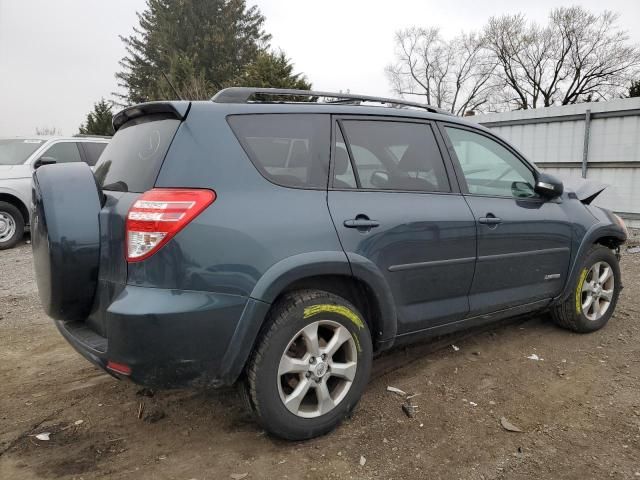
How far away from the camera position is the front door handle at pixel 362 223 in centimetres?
244

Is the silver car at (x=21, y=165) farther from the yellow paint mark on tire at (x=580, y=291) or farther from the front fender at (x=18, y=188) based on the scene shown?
the yellow paint mark on tire at (x=580, y=291)

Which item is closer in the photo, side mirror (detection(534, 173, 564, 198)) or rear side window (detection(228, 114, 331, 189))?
rear side window (detection(228, 114, 331, 189))

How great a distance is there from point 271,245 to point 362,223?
55cm

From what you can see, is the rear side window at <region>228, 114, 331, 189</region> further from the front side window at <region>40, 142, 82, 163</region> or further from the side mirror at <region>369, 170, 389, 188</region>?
the front side window at <region>40, 142, 82, 163</region>

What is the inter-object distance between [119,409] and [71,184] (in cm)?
137

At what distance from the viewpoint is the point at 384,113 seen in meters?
Result: 2.87

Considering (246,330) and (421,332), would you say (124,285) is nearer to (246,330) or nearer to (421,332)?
(246,330)

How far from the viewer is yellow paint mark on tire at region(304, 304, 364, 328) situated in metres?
2.31

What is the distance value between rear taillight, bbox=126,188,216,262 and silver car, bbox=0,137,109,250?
6511 millimetres

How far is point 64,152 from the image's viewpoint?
27.5ft

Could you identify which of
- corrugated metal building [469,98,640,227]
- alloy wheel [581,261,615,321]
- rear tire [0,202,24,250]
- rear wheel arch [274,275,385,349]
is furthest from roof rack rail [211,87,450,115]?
rear tire [0,202,24,250]

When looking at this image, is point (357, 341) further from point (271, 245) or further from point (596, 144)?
point (596, 144)

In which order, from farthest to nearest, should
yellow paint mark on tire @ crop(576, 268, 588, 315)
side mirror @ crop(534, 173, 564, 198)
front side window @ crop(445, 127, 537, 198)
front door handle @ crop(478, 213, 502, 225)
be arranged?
yellow paint mark on tire @ crop(576, 268, 588, 315) → side mirror @ crop(534, 173, 564, 198) → front side window @ crop(445, 127, 537, 198) → front door handle @ crop(478, 213, 502, 225)

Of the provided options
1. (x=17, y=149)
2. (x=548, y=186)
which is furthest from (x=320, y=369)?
(x=17, y=149)
